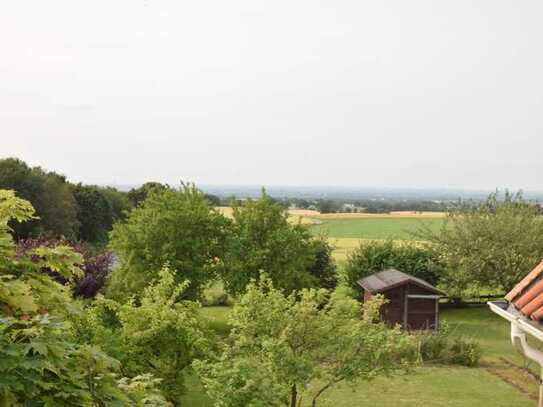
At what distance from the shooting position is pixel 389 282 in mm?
29641

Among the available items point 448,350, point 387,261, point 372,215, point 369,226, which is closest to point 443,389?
point 448,350

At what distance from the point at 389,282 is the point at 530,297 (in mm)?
19414

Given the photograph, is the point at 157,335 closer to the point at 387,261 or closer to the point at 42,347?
the point at 42,347

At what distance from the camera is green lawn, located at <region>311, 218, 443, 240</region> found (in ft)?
250

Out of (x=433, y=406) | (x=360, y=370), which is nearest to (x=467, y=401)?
(x=433, y=406)

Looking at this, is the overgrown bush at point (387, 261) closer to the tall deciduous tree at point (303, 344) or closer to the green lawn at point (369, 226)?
the tall deciduous tree at point (303, 344)

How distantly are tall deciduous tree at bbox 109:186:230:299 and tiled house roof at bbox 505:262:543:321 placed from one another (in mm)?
18883

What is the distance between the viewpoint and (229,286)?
2950 centimetres

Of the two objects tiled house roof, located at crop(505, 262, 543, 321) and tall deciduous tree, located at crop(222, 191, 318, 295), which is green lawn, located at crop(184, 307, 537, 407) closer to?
tiled house roof, located at crop(505, 262, 543, 321)

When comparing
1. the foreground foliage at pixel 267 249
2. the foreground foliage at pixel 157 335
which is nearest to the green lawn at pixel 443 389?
the foreground foliage at pixel 157 335

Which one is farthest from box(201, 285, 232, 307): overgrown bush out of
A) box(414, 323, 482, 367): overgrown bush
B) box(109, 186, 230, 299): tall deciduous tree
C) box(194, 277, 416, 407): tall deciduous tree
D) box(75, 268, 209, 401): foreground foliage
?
box(194, 277, 416, 407): tall deciduous tree

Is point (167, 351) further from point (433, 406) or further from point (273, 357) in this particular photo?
point (433, 406)

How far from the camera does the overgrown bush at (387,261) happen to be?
118 feet

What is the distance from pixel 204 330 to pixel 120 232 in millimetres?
15077
